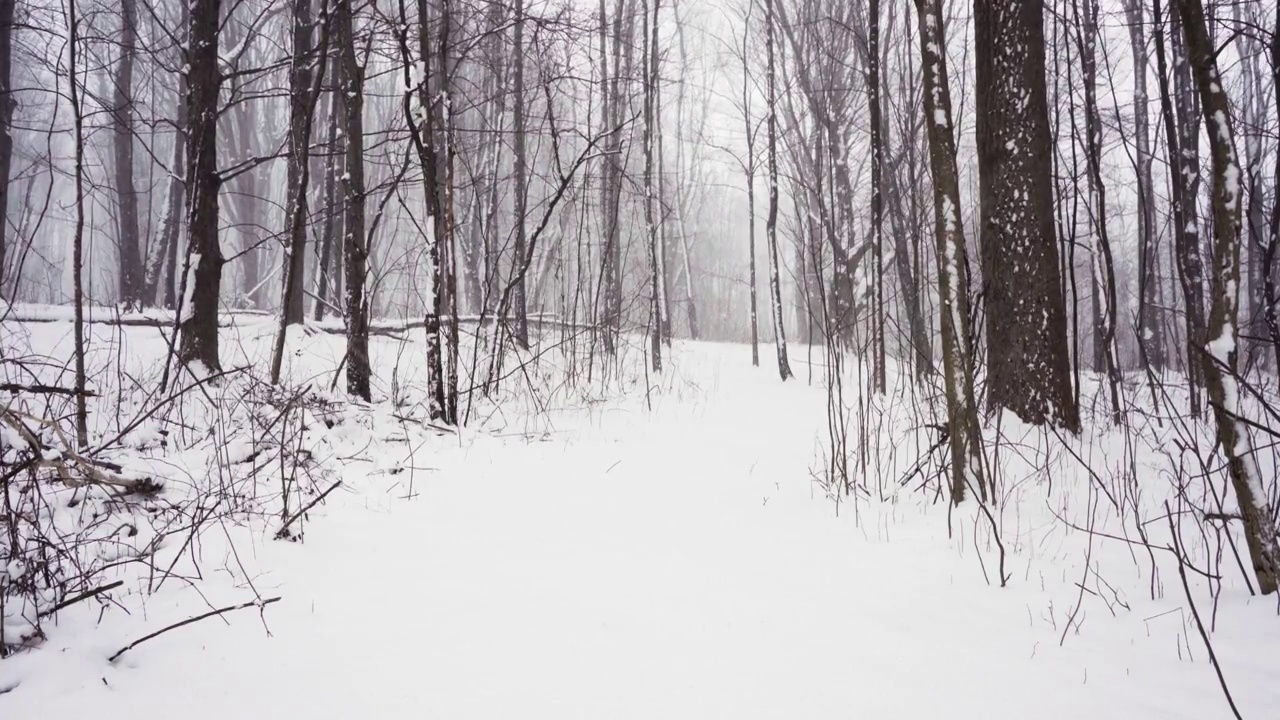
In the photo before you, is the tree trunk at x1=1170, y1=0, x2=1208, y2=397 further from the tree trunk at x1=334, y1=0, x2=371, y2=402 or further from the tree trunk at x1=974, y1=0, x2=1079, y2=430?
the tree trunk at x1=334, y1=0, x2=371, y2=402

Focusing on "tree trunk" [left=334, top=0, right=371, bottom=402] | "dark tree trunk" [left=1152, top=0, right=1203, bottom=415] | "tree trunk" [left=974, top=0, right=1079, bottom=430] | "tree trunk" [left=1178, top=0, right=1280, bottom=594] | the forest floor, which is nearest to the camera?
the forest floor

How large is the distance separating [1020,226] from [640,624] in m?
4.39

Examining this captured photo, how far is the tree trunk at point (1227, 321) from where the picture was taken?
6.23 feet

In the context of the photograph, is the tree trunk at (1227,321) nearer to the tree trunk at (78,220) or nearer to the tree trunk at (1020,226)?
the tree trunk at (1020,226)

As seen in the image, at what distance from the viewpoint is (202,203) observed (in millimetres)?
5688

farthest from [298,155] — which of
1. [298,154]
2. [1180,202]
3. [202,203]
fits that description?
[1180,202]

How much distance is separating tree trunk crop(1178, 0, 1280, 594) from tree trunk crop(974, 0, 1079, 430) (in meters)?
2.52

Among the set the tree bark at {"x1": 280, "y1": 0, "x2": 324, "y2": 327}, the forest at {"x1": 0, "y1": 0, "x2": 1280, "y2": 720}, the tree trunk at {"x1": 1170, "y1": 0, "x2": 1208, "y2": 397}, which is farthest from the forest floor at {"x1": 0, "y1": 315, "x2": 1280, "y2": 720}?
the tree trunk at {"x1": 1170, "y1": 0, "x2": 1208, "y2": 397}

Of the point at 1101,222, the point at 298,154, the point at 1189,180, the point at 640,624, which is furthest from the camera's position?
the point at 1189,180

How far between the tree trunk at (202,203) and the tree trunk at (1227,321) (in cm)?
672

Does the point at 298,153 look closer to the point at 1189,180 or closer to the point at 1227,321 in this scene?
the point at 1227,321

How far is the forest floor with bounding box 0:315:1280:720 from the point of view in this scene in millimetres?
1455

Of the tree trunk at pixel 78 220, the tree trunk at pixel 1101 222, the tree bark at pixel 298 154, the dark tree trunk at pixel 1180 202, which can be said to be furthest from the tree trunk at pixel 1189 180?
the tree trunk at pixel 78 220

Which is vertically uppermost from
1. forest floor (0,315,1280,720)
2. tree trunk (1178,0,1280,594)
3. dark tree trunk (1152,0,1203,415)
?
dark tree trunk (1152,0,1203,415)
